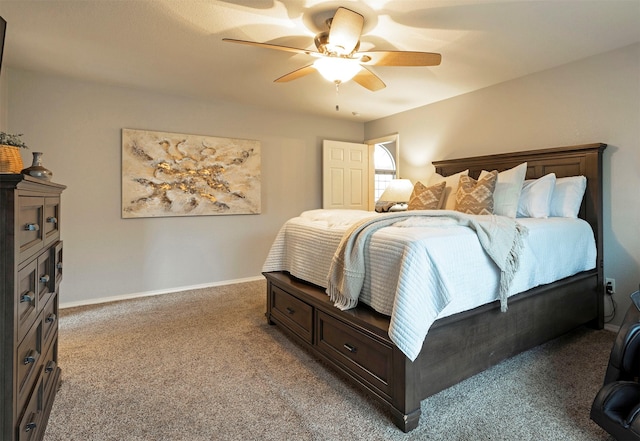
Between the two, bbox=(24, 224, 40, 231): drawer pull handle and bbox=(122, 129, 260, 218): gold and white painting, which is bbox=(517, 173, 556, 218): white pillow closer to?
bbox=(122, 129, 260, 218): gold and white painting

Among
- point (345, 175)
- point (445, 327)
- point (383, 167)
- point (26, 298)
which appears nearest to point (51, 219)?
point (26, 298)

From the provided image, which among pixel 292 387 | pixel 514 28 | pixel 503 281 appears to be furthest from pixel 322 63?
pixel 292 387

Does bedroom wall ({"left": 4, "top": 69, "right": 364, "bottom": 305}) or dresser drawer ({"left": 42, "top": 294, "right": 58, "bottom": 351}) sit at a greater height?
bedroom wall ({"left": 4, "top": 69, "right": 364, "bottom": 305})

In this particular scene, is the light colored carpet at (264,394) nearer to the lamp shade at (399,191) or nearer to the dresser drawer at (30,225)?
the dresser drawer at (30,225)

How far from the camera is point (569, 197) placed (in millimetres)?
2717

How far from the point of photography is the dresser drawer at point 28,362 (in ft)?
3.61

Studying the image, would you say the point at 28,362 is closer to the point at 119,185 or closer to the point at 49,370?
the point at 49,370

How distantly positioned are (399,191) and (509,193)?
1.52 m

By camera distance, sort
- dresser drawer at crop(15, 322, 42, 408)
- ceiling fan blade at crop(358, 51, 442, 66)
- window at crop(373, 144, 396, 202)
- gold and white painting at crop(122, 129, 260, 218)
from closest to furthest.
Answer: dresser drawer at crop(15, 322, 42, 408), ceiling fan blade at crop(358, 51, 442, 66), gold and white painting at crop(122, 129, 260, 218), window at crop(373, 144, 396, 202)

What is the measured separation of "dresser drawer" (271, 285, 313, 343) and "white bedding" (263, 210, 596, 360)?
0.19 meters

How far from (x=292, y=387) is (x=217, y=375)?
0.49 meters

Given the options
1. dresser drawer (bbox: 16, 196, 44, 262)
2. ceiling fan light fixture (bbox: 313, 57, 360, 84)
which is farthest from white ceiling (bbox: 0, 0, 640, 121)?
dresser drawer (bbox: 16, 196, 44, 262)

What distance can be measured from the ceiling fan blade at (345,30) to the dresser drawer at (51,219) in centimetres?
177

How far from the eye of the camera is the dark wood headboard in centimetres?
271
